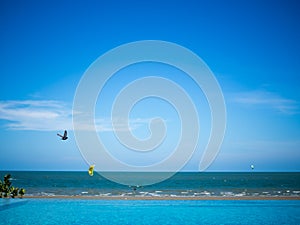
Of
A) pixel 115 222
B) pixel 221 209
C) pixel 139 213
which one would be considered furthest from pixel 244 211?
pixel 115 222

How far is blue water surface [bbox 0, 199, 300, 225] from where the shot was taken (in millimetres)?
26109

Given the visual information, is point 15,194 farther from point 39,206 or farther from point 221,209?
point 221,209

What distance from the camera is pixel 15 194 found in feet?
127

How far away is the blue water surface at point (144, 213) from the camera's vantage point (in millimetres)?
26109

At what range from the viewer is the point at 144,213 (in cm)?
2992

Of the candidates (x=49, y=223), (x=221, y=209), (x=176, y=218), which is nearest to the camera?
(x=49, y=223)

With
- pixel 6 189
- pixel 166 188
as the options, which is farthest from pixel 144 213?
pixel 166 188

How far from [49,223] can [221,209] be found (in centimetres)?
1526

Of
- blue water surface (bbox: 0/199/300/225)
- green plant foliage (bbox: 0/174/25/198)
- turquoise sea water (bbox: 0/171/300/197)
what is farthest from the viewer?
turquoise sea water (bbox: 0/171/300/197)

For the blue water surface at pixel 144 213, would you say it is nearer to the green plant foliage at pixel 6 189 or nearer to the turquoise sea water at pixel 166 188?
the green plant foliage at pixel 6 189

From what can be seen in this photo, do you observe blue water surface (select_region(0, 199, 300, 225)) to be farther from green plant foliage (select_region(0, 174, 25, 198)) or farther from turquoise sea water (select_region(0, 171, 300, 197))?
turquoise sea water (select_region(0, 171, 300, 197))

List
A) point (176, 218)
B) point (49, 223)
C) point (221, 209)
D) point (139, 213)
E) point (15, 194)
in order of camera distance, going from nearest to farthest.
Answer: point (49, 223), point (176, 218), point (139, 213), point (221, 209), point (15, 194)

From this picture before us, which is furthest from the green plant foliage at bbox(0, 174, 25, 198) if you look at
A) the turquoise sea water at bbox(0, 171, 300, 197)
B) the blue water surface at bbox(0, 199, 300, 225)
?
the turquoise sea water at bbox(0, 171, 300, 197)

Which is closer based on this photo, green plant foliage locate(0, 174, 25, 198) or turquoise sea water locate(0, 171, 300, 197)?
green plant foliage locate(0, 174, 25, 198)
